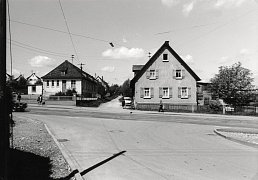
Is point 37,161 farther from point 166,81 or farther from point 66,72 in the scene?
point 66,72

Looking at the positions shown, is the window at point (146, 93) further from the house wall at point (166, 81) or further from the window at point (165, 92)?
the window at point (165, 92)

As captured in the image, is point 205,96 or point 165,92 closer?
point 165,92

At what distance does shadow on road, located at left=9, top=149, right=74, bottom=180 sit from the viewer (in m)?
5.79

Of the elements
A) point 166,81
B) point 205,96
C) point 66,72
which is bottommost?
point 205,96

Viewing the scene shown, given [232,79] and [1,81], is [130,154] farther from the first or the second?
[232,79]

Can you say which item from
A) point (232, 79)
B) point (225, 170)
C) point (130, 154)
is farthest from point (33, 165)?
point (232, 79)

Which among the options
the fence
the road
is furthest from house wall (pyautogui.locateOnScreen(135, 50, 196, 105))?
the road

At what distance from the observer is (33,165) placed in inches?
265

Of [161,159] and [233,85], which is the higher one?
[233,85]

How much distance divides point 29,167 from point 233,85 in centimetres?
3918

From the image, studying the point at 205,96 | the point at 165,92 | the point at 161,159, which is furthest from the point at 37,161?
the point at 205,96

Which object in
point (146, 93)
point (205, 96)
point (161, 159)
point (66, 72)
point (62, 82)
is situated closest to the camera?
point (161, 159)

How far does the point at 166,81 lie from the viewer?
37688 millimetres

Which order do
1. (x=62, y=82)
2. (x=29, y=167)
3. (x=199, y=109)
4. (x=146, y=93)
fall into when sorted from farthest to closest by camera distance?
(x=62, y=82)
(x=146, y=93)
(x=199, y=109)
(x=29, y=167)
